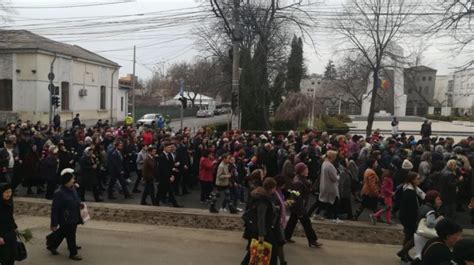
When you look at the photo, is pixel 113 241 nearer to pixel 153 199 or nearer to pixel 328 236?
pixel 153 199

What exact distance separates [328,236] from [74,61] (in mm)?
35665

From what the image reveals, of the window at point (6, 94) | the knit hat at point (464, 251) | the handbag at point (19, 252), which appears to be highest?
the window at point (6, 94)

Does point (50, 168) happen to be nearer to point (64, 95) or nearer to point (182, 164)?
point (182, 164)

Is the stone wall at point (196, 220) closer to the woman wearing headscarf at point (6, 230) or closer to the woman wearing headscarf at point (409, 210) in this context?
the woman wearing headscarf at point (409, 210)

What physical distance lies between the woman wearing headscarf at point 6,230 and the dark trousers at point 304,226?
4583mm

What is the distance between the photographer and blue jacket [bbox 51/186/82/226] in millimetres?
7355

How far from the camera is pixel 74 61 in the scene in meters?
40.3

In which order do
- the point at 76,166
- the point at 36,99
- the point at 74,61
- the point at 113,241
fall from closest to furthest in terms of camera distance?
the point at 113,241, the point at 76,166, the point at 36,99, the point at 74,61

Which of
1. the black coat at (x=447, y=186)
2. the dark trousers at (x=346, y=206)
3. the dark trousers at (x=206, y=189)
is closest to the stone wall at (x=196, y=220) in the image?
the dark trousers at (x=346, y=206)

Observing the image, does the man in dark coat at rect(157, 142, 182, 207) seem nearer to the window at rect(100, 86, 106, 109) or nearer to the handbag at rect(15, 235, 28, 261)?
the handbag at rect(15, 235, 28, 261)

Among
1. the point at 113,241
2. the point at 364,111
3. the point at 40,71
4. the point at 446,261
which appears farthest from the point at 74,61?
the point at 364,111

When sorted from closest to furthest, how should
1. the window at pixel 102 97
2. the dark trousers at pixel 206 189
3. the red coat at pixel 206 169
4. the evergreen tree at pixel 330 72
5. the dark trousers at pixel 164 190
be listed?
the dark trousers at pixel 164 190 → the red coat at pixel 206 169 → the dark trousers at pixel 206 189 → the window at pixel 102 97 → the evergreen tree at pixel 330 72

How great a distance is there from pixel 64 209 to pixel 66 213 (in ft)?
0.23

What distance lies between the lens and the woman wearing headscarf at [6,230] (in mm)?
5910
